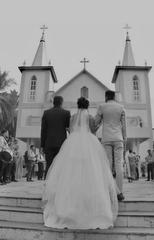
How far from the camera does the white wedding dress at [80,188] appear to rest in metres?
3.59

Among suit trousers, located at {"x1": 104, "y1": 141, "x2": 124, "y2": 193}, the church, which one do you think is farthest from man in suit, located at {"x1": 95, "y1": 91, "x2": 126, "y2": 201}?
the church

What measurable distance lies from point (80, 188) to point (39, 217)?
41.5 inches

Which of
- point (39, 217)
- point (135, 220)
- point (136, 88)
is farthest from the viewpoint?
point (136, 88)

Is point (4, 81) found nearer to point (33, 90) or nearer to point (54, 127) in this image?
point (33, 90)

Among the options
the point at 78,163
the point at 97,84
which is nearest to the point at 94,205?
the point at 78,163

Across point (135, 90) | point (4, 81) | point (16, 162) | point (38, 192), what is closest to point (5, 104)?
point (4, 81)

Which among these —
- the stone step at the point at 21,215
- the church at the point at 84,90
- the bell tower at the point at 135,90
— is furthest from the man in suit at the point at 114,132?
the bell tower at the point at 135,90

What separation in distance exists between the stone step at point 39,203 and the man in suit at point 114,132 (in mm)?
189

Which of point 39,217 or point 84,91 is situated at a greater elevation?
point 84,91

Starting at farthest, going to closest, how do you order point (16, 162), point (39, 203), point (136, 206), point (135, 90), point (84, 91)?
point (84, 91), point (135, 90), point (16, 162), point (39, 203), point (136, 206)

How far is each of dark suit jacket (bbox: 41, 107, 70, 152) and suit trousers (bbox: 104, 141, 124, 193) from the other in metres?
0.92

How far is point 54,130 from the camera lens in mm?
5098

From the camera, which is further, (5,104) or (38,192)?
(5,104)

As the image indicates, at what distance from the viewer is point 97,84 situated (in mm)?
28438
